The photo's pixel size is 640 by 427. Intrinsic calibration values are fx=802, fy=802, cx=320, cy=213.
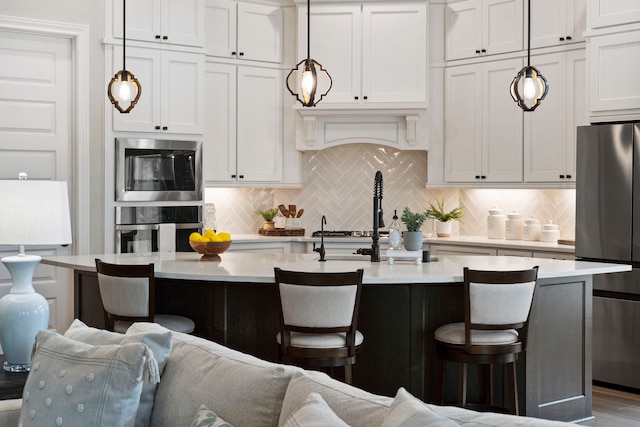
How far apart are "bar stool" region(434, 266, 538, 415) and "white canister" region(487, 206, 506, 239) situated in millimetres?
2876

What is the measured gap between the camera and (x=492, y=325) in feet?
12.2

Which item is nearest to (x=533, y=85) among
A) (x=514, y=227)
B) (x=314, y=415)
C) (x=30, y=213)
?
(x=514, y=227)

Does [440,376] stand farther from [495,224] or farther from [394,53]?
[394,53]

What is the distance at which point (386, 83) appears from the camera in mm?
6812

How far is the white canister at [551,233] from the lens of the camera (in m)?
6.25

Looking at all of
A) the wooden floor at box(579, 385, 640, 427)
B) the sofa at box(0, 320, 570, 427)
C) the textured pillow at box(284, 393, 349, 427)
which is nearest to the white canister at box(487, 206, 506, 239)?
the wooden floor at box(579, 385, 640, 427)

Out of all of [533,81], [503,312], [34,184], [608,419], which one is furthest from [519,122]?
[34,184]

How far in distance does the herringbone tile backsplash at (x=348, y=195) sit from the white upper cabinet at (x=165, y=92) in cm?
97

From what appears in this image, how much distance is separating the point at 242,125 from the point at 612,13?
305 cm

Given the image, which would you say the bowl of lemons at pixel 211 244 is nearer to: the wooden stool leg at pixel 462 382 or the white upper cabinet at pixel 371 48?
the wooden stool leg at pixel 462 382

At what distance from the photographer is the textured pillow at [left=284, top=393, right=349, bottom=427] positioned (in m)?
1.65

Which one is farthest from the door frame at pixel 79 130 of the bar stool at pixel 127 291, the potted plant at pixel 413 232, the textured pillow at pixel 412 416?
the textured pillow at pixel 412 416

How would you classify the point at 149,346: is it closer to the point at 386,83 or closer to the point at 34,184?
the point at 34,184

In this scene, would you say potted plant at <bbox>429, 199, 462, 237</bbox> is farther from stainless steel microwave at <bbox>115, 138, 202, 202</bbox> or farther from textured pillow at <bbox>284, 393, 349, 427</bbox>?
textured pillow at <bbox>284, 393, 349, 427</bbox>
